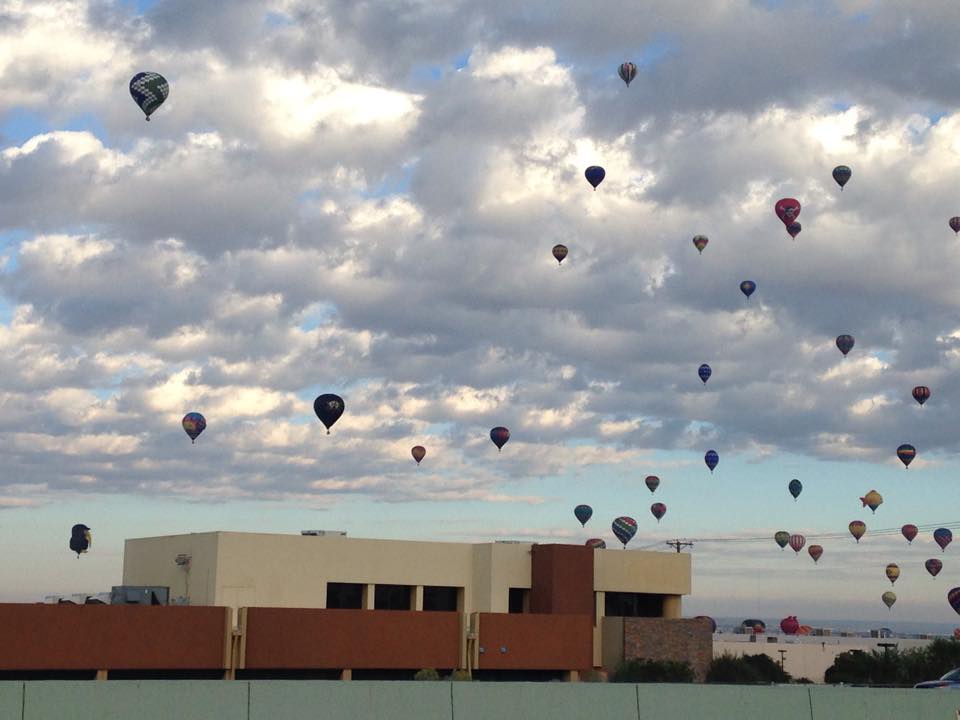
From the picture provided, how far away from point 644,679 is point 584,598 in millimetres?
5773

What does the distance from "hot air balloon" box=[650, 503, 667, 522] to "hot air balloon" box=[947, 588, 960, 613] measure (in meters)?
26.3

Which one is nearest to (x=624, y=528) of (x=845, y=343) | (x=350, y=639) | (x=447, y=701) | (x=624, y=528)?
(x=624, y=528)

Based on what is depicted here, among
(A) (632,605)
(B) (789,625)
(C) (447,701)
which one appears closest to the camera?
(C) (447,701)

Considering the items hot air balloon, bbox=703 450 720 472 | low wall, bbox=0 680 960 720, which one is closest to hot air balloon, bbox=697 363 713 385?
hot air balloon, bbox=703 450 720 472

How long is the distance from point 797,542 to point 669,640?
7562 centimetres

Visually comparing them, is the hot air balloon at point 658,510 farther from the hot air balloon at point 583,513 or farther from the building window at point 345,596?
the building window at point 345,596

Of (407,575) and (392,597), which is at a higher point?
(407,575)

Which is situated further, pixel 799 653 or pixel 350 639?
pixel 799 653

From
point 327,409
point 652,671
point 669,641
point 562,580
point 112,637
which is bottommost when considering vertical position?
point 652,671

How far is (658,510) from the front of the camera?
119125 mm

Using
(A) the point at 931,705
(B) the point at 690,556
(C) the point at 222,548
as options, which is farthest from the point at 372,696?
(B) the point at 690,556

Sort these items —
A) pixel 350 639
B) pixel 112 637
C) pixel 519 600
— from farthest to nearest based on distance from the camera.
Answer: pixel 519 600
pixel 350 639
pixel 112 637

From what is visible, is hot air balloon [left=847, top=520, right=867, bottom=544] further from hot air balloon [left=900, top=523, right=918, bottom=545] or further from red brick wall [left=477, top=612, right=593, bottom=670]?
red brick wall [left=477, top=612, right=593, bottom=670]

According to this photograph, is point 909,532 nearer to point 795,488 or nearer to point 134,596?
point 795,488
